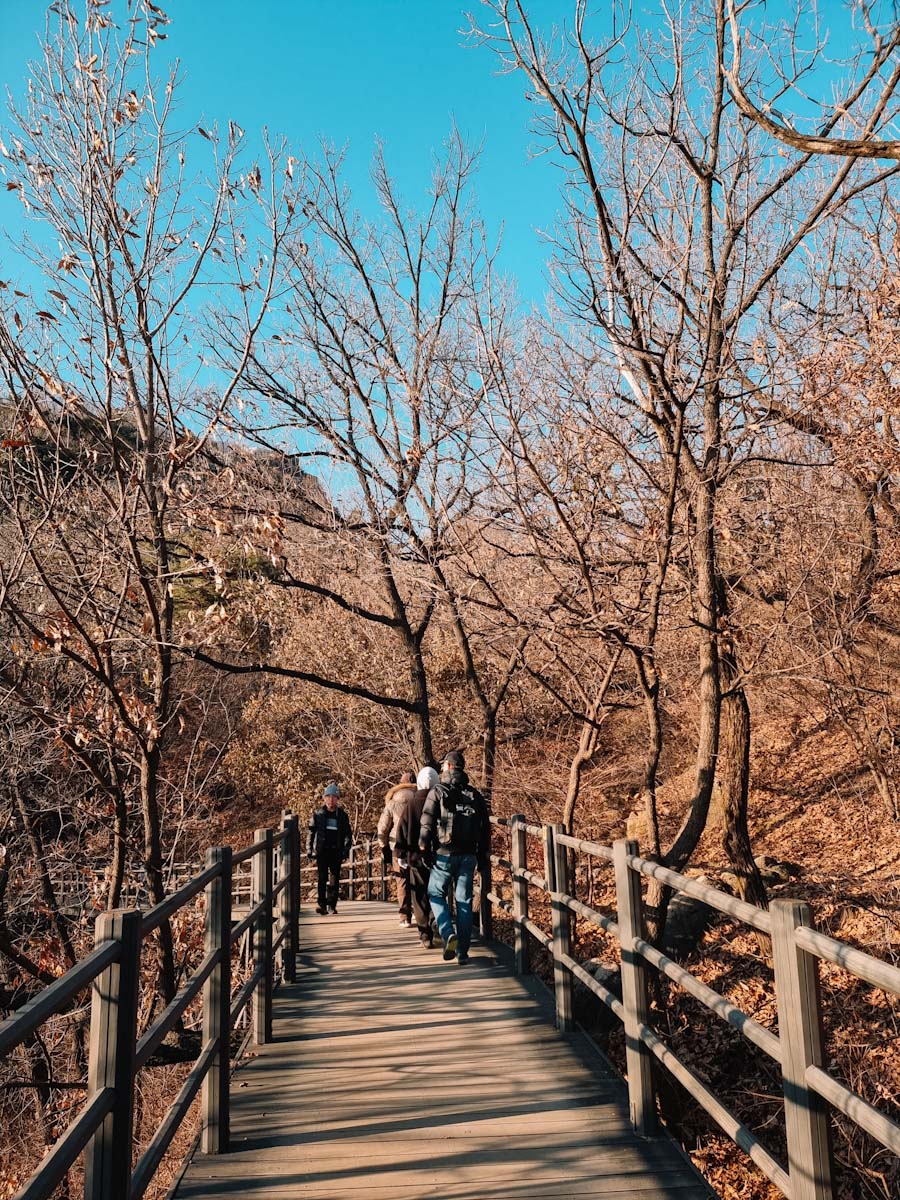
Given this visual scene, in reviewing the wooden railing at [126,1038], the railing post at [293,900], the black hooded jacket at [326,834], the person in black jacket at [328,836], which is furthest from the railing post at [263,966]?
the black hooded jacket at [326,834]

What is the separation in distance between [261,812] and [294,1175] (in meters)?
23.5

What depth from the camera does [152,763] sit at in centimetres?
895

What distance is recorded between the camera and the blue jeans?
29.0 ft

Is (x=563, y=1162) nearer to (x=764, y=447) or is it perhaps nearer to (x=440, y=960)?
(x=440, y=960)

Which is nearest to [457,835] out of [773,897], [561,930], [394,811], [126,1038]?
[561,930]

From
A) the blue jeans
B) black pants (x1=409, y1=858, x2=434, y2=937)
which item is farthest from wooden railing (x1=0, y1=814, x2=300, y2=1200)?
black pants (x1=409, y1=858, x2=434, y2=937)

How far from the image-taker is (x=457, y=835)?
8727 millimetres

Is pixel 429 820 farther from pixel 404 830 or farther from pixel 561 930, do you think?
pixel 561 930

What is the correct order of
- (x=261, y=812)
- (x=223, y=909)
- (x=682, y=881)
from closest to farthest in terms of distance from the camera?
(x=682, y=881)
(x=223, y=909)
(x=261, y=812)

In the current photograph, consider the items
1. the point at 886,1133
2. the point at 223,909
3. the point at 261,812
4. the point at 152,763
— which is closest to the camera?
the point at 886,1133

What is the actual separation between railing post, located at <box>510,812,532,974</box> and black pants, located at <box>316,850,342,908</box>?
6190mm

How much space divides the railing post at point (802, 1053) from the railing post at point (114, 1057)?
2.03 metres

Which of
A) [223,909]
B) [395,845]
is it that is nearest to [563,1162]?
[223,909]

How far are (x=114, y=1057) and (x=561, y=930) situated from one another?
3.83 meters
